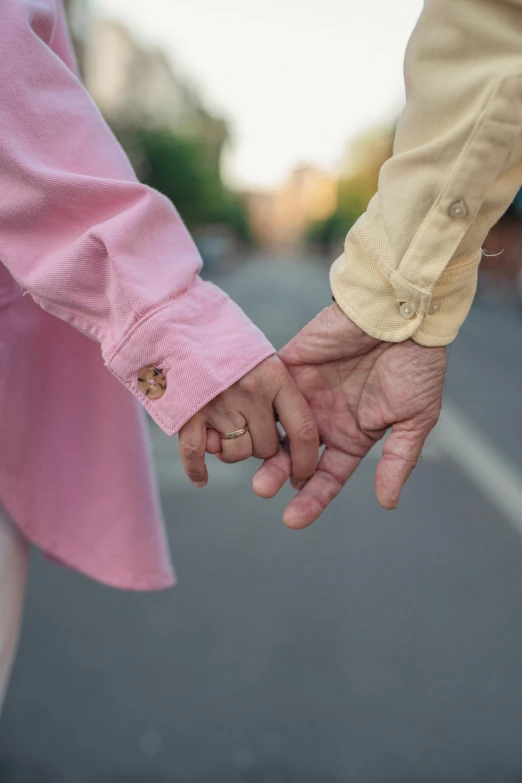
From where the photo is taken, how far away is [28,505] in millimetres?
1509

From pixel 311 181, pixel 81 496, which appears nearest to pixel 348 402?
pixel 81 496

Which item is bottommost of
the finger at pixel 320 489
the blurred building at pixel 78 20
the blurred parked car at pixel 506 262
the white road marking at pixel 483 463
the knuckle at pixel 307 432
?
the blurred parked car at pixel 506 262

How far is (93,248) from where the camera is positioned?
131 centimetres

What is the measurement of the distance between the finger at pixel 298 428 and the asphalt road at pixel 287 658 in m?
1.27

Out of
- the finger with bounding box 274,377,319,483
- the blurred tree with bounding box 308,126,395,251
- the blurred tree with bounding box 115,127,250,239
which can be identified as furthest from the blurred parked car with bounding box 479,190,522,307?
the finger with bounding box 274,377,319,483

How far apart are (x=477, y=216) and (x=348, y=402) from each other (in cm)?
49

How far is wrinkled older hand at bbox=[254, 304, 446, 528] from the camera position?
1616 mm

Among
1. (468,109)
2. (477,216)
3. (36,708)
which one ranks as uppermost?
(468,109)

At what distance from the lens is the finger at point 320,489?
165 cm

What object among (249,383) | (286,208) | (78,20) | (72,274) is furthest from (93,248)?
(286,208)

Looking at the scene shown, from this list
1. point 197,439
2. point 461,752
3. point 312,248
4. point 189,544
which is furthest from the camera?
point 312,248

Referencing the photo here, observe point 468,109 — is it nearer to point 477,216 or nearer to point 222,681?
point 477,216

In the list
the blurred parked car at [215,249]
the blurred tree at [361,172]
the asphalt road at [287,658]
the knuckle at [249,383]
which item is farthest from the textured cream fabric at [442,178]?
the blurred tree at [361,172]

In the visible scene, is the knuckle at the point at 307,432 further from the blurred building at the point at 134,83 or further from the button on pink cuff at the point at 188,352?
the blurred building at the point at 134,83
